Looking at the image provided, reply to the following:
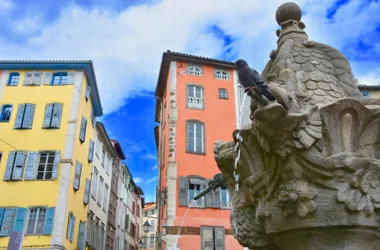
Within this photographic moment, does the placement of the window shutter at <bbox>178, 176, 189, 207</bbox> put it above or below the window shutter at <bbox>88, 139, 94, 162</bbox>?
below

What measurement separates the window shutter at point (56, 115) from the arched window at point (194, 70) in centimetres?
850

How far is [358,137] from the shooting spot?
3.92 metres

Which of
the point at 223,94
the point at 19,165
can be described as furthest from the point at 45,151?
the point at 223,94

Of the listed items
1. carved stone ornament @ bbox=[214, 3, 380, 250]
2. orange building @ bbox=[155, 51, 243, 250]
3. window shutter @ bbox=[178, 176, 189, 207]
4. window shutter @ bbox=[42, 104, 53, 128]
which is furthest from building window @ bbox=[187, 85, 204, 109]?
carved stone ornament @ bbox=[214, 3, 380, 250]

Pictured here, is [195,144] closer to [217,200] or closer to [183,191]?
[183,191]

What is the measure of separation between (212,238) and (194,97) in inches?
348

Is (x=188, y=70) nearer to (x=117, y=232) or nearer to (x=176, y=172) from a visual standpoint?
(x=176, y=172)

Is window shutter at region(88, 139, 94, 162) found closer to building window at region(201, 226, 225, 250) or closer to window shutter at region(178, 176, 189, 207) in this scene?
window shutter at region(178, 176, 189, 207)

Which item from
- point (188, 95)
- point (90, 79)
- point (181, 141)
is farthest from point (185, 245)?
point (90, 79)

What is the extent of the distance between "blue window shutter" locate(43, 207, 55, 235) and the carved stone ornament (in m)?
18.0

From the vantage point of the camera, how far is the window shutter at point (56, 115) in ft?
75.5

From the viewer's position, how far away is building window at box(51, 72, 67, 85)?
80.9ft

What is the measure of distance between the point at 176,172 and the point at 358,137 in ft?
58.4

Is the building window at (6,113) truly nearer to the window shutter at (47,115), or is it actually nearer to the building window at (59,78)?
the window shutter at (47,115)
